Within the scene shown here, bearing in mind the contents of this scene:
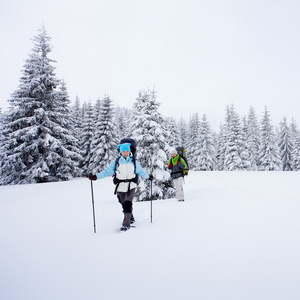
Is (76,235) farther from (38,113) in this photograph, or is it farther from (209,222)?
(38,113)

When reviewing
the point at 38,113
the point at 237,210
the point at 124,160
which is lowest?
the point at 237,210

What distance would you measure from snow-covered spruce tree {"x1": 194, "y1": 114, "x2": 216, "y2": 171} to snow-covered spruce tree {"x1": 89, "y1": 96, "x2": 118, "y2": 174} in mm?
17654

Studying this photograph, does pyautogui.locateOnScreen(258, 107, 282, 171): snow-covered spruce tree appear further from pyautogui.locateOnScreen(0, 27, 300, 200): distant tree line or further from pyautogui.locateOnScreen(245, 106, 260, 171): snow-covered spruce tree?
pyautogui.locateOnScreen(245, 106, 260, 171): snow-covered spruce tree

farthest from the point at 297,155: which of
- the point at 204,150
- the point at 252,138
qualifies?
the point at 204,150

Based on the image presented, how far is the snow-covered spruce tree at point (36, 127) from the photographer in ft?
52.9

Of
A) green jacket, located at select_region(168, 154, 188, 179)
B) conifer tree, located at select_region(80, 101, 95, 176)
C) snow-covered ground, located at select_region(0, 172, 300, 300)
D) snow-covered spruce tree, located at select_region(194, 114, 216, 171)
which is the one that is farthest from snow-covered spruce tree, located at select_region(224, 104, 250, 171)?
snow-covered ground, located at select_region(0, 172, 300, 300)

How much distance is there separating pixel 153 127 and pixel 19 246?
9.12 m

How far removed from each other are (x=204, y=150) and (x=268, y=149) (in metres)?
10.6

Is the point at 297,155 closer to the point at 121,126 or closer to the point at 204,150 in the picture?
the point at 204,150

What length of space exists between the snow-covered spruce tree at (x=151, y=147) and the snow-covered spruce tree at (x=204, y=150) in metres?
25.8

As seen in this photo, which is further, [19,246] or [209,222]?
[209,222]

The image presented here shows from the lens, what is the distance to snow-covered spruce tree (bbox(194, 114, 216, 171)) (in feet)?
120

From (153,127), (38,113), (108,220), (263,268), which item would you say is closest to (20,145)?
(38,113)

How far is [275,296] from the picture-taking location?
2.13 m
